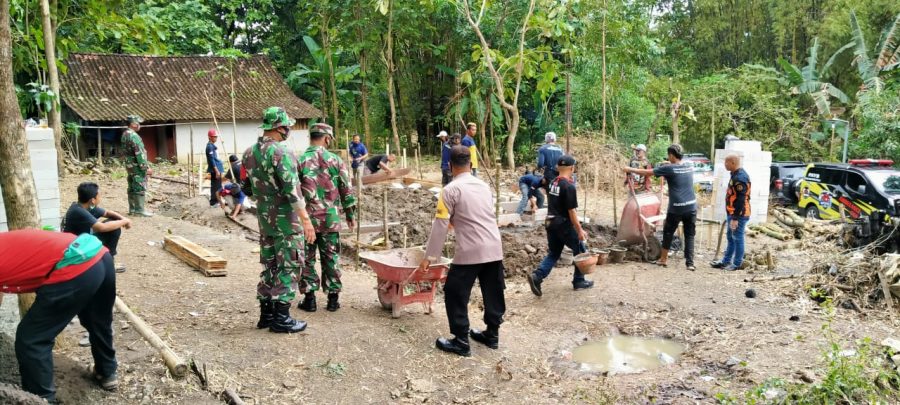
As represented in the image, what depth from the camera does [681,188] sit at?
9.06 metres

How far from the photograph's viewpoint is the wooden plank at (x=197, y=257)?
26.5 ft

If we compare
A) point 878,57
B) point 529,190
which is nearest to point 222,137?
point 529,190

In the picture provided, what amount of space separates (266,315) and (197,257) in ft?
9.51

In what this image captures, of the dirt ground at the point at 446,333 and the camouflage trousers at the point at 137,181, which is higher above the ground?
the camouflage trousers at the point at 137,181

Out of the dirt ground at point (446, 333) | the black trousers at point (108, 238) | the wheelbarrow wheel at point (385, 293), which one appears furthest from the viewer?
the black trousers at point (108, 238)

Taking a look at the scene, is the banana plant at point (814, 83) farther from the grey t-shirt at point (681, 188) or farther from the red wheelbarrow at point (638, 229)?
the grey t-shirt at point (681, 188)

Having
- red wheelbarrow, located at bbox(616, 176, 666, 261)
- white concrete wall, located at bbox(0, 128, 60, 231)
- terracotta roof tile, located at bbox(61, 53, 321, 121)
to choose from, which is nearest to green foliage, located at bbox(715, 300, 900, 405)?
red wheelbarrow, located at bbox(616, 176, 666, 261)

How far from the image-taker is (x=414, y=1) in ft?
71.9

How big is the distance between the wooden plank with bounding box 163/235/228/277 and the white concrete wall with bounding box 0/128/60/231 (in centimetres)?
235

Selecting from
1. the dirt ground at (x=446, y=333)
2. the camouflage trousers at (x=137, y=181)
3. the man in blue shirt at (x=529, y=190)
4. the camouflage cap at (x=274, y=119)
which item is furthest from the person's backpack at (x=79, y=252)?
the man in blue shirt at (x=529, y=190)

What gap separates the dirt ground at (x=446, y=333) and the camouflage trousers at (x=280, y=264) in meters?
0.37

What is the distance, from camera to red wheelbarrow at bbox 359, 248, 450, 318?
6.11 metres

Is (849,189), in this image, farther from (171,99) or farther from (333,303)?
(171,99)

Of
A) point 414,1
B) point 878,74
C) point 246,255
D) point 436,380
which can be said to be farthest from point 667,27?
point 436,380
